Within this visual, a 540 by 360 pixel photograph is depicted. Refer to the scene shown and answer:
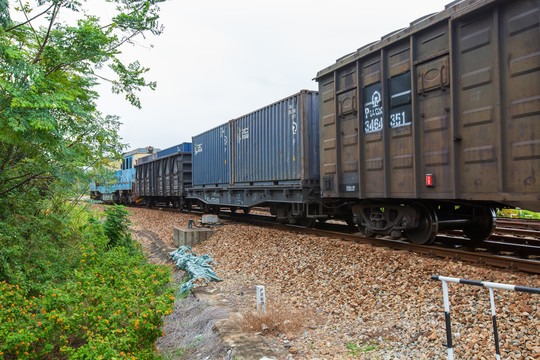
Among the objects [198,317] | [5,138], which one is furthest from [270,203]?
[5,138]

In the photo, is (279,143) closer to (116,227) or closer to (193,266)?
(193,266)

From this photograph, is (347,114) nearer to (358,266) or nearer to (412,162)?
(412,162)

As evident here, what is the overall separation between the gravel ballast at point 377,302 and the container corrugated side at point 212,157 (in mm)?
6303

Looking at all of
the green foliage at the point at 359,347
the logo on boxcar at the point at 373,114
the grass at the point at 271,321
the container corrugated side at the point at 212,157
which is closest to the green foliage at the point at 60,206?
the grass at the point at 271,321

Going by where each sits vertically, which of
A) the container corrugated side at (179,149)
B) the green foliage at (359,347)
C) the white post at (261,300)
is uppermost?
the container corrugated side at (179,149)

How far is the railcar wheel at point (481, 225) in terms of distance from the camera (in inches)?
257

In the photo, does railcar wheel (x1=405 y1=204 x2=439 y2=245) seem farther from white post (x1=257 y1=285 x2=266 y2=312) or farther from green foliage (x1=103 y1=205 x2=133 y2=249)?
green foliage (x1=103 y1=205 x2=133 y2=249)

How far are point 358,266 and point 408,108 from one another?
9.04ft

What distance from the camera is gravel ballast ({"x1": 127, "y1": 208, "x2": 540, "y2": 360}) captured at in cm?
353

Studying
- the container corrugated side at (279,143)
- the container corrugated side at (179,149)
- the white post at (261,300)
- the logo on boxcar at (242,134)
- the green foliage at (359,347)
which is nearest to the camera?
the green foliage at (359,347)

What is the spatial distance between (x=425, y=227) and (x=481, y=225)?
119cm

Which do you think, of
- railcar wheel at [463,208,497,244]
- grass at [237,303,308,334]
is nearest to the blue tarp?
grass at [237,303,308,334]

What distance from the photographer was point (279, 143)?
10242mm

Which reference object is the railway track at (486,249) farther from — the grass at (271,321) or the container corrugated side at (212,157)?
the container corrugated side at (212,157)
